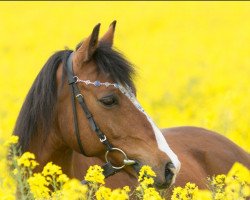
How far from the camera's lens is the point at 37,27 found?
35969 millimetres

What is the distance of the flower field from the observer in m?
10.2

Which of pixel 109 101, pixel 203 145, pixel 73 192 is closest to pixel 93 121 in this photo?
pixel 109 101

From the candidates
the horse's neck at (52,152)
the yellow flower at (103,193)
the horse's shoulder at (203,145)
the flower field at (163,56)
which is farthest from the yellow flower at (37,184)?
the horse's shoulder at (203,145)

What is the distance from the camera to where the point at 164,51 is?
25.9m

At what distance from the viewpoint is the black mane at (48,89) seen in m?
6.03

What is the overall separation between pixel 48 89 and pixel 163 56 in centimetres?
1864

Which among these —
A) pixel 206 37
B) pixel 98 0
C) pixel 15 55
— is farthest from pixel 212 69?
pixel 98 0

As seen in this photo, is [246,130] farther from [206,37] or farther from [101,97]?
[206,37]

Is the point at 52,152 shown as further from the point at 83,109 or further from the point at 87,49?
the point at 87,49

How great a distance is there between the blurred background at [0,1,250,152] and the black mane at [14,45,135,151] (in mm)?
217

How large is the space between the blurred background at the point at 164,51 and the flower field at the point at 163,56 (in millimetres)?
23

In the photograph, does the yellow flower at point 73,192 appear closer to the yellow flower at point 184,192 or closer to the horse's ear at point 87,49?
the yellow flower at point 184,192

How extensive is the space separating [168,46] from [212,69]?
6911mm

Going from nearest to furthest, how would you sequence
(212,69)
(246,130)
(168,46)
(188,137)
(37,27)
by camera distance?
(188,137)
(246,130)
(212,69)
(168,46)
(37,27)
